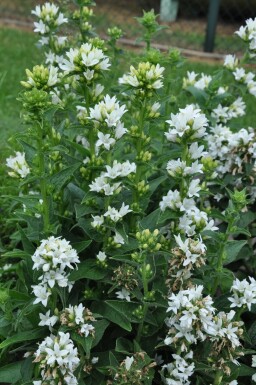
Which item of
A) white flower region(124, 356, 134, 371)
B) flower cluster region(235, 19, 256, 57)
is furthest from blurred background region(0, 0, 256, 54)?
white flower region(124, 356, 134, 371)

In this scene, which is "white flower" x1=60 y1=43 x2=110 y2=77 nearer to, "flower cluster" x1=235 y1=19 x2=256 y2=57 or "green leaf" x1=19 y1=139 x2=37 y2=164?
"green leaf" x1=19 y1=139 x2=37 y2=164

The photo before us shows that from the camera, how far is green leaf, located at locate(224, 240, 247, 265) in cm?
253

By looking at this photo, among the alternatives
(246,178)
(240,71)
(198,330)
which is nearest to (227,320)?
(198,330)

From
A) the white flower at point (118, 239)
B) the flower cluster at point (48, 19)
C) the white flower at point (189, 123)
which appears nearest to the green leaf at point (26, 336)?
the white flower at point (118, 239)

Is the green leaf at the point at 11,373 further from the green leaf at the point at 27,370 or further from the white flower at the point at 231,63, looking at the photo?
the white flower at the point at 231,63

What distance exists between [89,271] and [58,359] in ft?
1.49

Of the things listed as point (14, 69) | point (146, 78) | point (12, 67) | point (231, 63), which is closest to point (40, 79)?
point (146, 78)

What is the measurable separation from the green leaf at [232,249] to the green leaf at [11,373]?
948mm

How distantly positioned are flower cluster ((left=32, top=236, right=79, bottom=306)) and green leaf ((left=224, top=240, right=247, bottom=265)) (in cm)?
66

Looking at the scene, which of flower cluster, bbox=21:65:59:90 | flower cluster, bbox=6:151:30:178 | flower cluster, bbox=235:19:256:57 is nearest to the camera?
flower cluster, bbox=21:65:59:90

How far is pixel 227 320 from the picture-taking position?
7.57ft

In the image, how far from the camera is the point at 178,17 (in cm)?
1084

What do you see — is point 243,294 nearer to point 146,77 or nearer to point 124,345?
point 124,345

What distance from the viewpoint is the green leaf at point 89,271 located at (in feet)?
8.00
